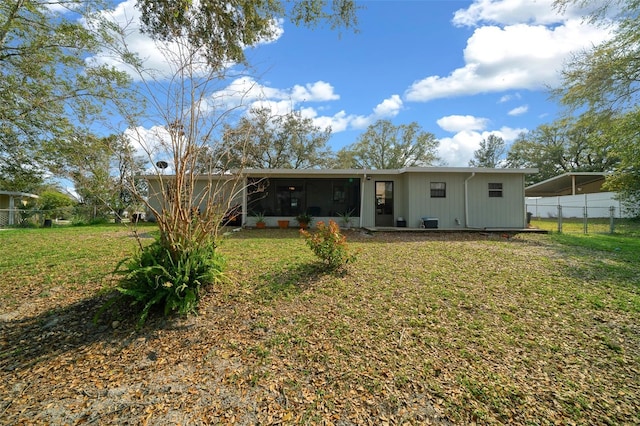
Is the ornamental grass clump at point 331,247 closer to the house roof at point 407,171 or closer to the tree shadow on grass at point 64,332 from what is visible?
the tree shadow on grass at point 64,332

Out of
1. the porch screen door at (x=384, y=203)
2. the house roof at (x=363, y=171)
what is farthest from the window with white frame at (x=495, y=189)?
the porch screen door at (x=384, y=203)

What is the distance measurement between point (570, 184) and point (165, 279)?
76.5 feet

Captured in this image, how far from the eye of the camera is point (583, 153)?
2656 centimetres

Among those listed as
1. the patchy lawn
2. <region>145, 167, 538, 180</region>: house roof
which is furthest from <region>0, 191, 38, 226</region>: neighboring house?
the patchy lawn

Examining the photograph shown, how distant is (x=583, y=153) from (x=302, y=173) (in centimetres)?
3027

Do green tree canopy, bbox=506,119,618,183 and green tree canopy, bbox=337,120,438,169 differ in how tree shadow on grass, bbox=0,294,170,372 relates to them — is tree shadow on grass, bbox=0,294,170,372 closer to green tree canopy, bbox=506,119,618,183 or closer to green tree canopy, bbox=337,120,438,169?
green tree canopy, bbox=337,120,438,169

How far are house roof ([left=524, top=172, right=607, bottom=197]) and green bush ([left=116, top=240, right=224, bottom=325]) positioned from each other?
58.5ft

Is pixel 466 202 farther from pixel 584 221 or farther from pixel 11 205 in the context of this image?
pixel 11 205

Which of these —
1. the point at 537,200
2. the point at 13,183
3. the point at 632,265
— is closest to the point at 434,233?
the point at 632,265

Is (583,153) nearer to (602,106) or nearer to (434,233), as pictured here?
(602,106)

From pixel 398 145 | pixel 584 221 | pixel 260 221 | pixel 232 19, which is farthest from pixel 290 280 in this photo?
pixel 398 145

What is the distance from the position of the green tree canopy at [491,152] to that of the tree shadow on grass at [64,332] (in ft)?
134

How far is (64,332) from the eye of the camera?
3080 mm

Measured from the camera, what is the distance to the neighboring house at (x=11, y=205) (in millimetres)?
14297
